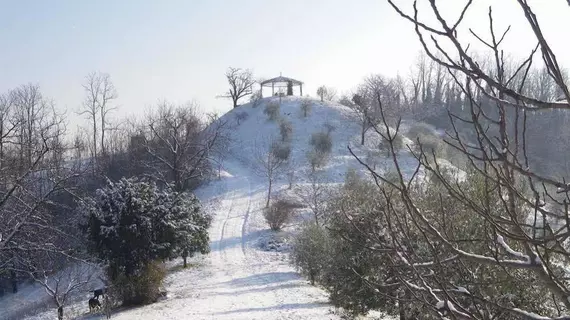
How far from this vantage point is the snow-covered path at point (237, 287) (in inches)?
514

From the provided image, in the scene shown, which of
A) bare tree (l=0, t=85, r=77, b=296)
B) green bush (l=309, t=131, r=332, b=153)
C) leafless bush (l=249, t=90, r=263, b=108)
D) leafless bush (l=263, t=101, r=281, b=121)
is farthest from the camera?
leafless bush (l=249, t=90, r=263, b=108)

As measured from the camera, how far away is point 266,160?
1565 inches

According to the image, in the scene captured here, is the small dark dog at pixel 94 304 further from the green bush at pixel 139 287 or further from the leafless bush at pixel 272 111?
the leafless bush at pixel 272 111

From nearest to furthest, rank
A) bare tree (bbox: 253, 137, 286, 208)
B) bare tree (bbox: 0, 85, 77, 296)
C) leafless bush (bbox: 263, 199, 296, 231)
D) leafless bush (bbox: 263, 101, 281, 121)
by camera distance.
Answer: bare tree (bbox: 0, 85, 77, 296) < leafless bush (bbox: 263, 199, 296, 231) < bare tree (bbox: 253, 137, 286, 208) < leafless bush (bbox: 263, 101, 281, 121)

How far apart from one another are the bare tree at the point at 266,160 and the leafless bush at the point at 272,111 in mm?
3661

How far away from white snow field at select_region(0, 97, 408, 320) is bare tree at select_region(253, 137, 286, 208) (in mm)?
519

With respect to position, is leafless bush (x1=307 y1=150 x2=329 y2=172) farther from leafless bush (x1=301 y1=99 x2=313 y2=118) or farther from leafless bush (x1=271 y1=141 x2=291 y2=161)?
leafless bush (x1=301 y1=99 x2=313 y2=118)

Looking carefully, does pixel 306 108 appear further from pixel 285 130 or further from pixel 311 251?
pixel 311 251

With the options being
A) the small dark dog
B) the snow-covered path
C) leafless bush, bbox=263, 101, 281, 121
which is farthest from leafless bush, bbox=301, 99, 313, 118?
the small dark dog

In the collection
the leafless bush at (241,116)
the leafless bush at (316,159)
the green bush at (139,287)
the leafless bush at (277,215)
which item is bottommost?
the green bush at (139,287)

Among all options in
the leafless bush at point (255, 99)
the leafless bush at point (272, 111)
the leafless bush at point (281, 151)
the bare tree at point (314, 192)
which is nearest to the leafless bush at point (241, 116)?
the leafless bush at point (255, 99)

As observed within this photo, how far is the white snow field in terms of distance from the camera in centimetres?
1365

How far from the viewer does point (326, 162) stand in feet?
128

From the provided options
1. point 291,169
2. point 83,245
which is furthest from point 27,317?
point 291,169
